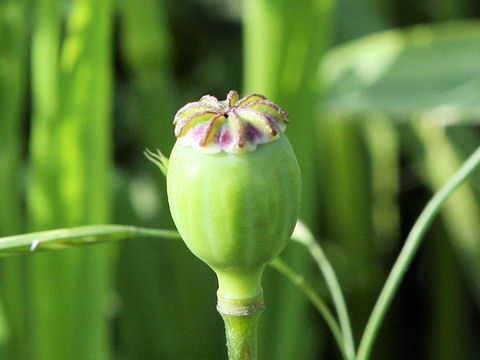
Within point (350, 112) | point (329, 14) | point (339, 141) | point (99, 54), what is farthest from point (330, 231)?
point (99, 54)

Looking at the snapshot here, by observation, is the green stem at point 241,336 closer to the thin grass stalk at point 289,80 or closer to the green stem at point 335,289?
the green stem at point 335,289

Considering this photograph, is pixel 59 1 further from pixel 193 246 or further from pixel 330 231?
pixel 330 231

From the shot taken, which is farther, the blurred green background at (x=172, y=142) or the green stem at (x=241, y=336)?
the blurred green background at (x=172, y=142)

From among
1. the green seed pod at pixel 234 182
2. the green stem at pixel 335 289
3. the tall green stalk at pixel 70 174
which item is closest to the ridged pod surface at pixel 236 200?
the green seed pod at pixel 234 182

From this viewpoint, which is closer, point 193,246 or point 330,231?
point 193,246

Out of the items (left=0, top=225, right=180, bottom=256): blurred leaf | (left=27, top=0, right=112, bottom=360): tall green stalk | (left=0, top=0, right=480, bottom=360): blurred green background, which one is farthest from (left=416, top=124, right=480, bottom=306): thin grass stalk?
(left=0, top=225, right=180, bottom=256): blurred leaf

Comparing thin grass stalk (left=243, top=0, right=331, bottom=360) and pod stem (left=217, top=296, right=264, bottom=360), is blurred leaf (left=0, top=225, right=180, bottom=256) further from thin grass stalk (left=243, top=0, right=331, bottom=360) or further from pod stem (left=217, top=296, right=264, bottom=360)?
thin grass stalk (left=243, top=0, right=331, bottom=360)

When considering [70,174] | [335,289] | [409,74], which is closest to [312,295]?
[335,289]

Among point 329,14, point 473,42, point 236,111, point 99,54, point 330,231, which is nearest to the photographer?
point 236,111
